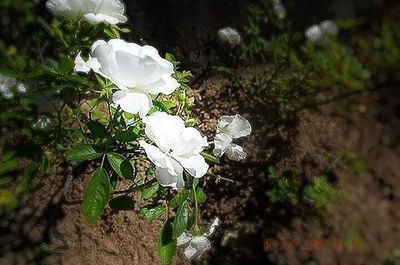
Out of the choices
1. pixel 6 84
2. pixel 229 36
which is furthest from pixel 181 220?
pixel 229 36

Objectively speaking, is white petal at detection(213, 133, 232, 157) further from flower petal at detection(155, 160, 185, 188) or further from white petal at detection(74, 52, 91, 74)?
white petal at detection(74, 52, 91, 74)

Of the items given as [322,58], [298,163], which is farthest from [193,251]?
[322,58]

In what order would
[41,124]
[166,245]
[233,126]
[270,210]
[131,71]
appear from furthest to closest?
[270,210]
[41,124]
[233,126]
[166,245]
[131,71]

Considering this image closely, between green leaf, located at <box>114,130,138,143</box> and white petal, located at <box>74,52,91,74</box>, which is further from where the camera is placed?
white petal, located at <box>74,52,91,74</box>

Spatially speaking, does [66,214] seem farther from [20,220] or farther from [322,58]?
[322,58]

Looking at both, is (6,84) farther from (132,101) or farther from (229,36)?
(229,36)
